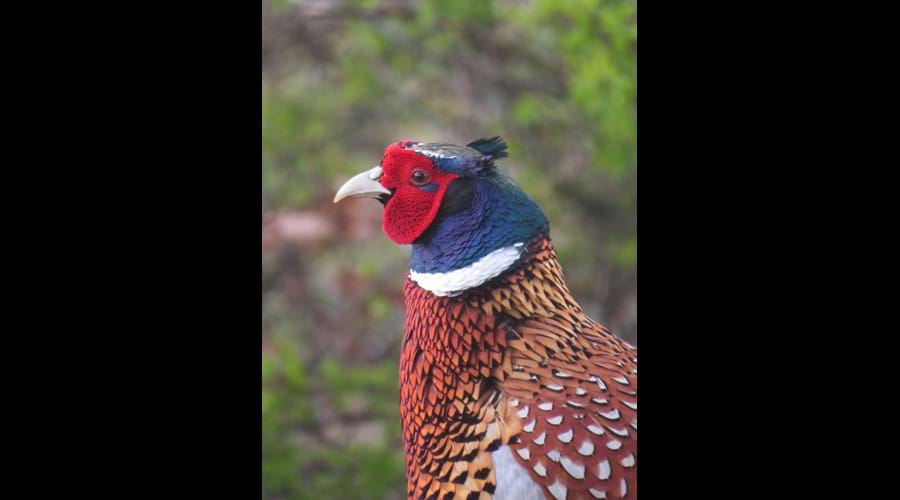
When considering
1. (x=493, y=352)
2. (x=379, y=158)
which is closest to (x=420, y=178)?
(x=493, y=352)

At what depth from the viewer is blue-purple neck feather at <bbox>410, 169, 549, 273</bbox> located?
46.2 inches

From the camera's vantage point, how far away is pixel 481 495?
116 centimetres

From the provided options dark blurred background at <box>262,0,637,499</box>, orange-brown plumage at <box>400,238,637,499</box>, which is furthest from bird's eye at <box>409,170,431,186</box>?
dark blurred background at <box>262,0,637,499</box>

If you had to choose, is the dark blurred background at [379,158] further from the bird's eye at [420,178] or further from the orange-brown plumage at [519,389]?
the bird's eye at [420,178]

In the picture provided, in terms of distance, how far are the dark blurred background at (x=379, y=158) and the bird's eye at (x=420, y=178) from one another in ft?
2.61

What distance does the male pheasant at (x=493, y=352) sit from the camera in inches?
45.8

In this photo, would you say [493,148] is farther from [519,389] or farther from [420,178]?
[519,389]

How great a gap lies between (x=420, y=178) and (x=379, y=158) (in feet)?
4.33

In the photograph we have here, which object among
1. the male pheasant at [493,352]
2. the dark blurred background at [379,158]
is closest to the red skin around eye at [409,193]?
the male pheasant at [493,352]

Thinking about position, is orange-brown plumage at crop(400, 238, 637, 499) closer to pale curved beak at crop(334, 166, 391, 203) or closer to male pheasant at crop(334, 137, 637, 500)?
male pheasant at crop(334, 137, 637, 500)

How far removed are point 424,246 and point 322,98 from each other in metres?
1.48

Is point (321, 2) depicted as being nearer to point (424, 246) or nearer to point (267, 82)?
point (267, 82)

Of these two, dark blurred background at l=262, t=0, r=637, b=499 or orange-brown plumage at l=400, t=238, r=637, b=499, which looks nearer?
orange-brown plumage at l=400, t=238, r=637, b=499
